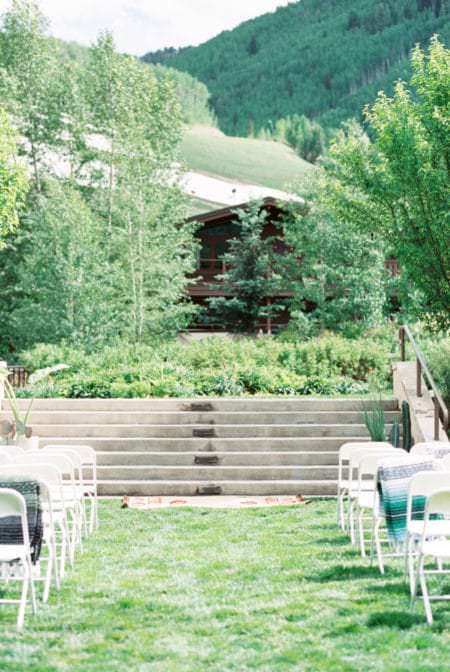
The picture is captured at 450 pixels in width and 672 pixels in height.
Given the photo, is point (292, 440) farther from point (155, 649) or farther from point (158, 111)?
point (158, 111)

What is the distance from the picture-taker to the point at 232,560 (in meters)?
7.96

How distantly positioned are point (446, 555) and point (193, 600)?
5.49ft

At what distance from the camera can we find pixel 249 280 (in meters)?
31.7

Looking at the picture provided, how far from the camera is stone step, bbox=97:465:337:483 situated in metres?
13.3

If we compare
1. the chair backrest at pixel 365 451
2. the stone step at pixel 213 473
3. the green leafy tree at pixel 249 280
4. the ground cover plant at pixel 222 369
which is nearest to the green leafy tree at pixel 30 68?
the green leafy tree at pixel 249 280

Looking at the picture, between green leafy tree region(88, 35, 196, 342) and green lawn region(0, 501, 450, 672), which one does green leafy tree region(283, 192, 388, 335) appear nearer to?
green leafy tree region(88, 35, 196, 342)

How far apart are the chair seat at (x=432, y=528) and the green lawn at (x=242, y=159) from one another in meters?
91.8

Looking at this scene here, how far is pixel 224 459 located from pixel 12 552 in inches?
315

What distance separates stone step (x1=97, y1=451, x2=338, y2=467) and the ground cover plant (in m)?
2.32

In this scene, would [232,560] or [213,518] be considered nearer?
[232,560]

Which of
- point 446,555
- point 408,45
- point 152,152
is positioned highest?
point 408,45

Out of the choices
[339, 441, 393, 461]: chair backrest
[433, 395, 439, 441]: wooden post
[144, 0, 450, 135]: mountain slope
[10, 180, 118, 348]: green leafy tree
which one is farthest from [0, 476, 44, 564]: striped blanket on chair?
[144, 0, 450, 135]: mountain slope

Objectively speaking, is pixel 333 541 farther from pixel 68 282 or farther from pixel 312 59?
pixel 312 59

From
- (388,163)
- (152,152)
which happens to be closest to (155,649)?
(388,163)
